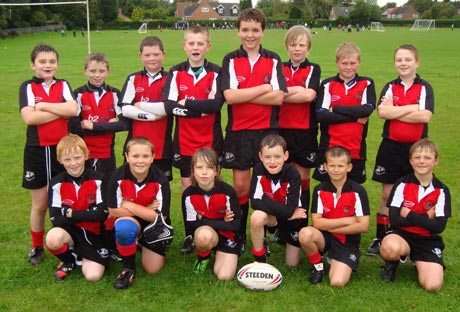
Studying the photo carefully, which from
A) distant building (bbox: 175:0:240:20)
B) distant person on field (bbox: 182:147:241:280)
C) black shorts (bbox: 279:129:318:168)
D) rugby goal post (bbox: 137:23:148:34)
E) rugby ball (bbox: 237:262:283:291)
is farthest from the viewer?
distant building (bbox: 175:0:240:20)

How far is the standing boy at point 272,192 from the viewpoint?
4090mm

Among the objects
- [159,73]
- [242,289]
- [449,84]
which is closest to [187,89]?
[159,73]

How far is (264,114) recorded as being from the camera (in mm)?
4492

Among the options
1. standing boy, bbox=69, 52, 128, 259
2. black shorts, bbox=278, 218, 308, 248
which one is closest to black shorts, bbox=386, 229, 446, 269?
black shorts, bbox=278, 218, 308, 248

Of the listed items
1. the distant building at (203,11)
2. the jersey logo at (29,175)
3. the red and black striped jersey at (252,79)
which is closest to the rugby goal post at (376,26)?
the distant building at (203,11)

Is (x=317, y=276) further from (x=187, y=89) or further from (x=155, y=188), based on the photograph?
(x=187, y=89)

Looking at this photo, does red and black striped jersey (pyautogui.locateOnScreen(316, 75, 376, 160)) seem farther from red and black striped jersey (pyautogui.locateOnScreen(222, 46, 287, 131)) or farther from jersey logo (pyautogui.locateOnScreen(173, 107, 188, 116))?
jersey logo (pyautogui.locateOnScreen(173, 107, 188, 116))

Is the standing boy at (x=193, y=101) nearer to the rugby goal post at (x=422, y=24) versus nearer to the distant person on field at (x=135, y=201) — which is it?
the distant person on field at (x=135, y=201)

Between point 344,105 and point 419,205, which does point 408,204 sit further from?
point 344,105

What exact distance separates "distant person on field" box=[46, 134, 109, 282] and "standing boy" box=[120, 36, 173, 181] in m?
0.66

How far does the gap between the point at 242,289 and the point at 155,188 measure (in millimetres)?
1104

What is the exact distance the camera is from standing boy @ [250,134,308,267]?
13.4 ft

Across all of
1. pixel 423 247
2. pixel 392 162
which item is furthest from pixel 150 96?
pixel 423 247

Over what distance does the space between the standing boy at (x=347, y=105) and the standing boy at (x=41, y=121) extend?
2309mm
